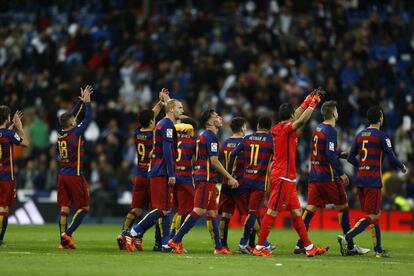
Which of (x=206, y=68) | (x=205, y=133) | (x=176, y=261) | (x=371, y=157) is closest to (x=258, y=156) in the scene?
(x=205, y=133)

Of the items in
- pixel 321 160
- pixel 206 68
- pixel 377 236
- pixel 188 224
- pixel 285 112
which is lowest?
pixel 377 236

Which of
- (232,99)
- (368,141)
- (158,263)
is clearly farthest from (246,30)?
(158,263)

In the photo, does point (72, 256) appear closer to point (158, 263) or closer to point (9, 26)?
point (158, 263)

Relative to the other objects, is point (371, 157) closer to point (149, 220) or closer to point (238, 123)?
point (238, 123)

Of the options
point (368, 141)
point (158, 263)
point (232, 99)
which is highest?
point (232, 99)

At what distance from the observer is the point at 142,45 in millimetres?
35062

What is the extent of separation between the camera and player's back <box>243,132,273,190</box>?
61.4 ft

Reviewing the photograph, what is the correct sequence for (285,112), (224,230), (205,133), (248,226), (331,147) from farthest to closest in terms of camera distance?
(224,230)
(248,226)
(331,147)
(205,133)
(285,112)

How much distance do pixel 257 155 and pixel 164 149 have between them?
1.77m

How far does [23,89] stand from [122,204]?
18.3ft

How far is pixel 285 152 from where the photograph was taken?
1756 cm

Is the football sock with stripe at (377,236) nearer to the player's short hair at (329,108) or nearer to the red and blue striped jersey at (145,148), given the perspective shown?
the player's short hair at (329,108)

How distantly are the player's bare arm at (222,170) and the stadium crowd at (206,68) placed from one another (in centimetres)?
1241

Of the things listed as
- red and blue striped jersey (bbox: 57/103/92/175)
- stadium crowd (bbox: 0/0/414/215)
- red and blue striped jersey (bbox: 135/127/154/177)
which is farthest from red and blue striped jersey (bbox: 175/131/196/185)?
stadium crowd (bbox: 0/0/414/215)
